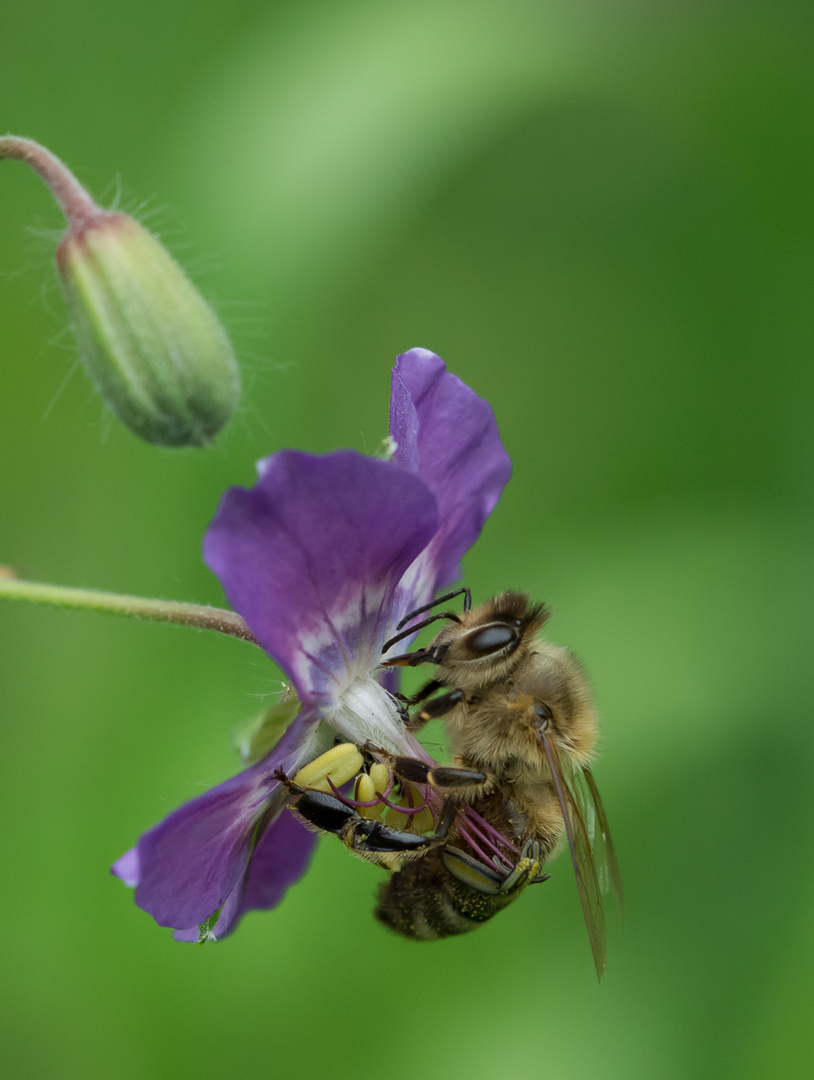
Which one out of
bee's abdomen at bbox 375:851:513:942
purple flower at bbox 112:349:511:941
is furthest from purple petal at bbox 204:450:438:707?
bee's abdomen at bbox 375:851:513:942

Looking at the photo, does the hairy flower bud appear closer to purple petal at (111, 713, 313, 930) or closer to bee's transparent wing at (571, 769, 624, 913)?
purple petal at (111, 713, 313, 930)

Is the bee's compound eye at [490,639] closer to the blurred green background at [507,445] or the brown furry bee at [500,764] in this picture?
the brown furry bee at [500,764]

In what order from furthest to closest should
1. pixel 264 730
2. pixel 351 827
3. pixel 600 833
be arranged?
pixel 600 833 → pixel 264 730 → pixel 351 827

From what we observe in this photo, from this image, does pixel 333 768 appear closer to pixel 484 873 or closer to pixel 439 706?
pixel 439 706

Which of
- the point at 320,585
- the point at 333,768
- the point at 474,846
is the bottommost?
the point at 474,846

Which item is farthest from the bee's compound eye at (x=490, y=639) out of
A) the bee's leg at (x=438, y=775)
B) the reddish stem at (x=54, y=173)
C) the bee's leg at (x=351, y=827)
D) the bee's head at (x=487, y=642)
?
the reddish stem at (x=54, y=173)

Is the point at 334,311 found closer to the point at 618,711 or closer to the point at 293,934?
the point at 618,711

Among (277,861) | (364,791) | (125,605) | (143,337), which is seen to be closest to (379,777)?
(364,791)
